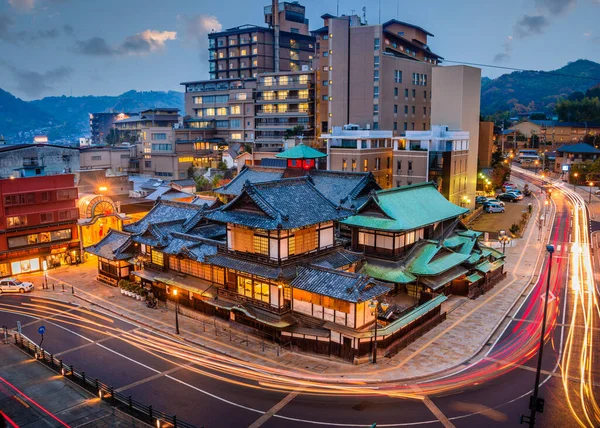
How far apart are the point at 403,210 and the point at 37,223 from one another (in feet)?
149

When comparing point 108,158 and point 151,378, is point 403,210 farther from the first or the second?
point 108,158

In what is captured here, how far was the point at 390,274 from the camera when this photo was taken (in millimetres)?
44281

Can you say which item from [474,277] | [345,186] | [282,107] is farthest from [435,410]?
[282,107]

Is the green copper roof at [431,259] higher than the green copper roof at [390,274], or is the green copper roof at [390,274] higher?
the green copper roof at [431,259]

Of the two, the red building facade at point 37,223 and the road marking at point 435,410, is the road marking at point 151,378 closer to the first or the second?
the road marking at point 435,410

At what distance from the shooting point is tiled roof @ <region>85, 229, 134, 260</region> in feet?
176

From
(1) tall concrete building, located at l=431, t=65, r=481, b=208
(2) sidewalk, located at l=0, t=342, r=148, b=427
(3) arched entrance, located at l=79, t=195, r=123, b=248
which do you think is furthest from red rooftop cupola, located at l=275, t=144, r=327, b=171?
(2) sidewalk, located at l=0, t=342, r=148, b=427

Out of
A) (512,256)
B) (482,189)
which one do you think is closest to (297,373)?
(512,256)

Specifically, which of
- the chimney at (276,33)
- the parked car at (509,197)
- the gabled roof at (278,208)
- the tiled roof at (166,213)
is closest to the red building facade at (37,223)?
the tiled roof at (166,213)

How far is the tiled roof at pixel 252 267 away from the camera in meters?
37.8

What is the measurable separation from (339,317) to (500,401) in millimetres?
12304

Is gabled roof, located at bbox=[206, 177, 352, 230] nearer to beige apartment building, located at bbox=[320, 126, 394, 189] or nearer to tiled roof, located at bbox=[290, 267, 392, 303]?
tiled roof, located at bbox=[290, 267, 392, 303]

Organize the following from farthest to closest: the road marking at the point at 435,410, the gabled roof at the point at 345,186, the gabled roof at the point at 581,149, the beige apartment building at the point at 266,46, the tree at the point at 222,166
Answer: the beige apartment building at the point at 266,46 → the gabled roof at the point at 581,149 → the tree at the point at 222,166 → the gabled roof at the point at 345,186 → the road marking at the point at 435,410

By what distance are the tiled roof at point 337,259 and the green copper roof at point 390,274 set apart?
194 centimetres
